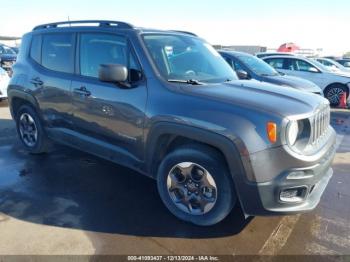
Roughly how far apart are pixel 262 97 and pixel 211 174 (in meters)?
0.86

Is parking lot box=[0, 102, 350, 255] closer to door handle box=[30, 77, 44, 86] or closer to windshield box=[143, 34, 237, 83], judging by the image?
door handle box=[30, 77, 44, 86]

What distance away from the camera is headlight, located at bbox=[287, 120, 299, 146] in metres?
2.63

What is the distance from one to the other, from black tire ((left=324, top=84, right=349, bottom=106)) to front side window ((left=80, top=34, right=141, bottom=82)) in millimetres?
10068

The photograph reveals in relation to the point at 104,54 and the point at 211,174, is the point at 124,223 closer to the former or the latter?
the point at 211,174

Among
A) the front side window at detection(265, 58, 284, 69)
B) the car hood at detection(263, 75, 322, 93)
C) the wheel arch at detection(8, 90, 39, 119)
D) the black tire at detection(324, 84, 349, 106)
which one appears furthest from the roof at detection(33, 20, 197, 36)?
the black tire at detection(324, 84, 349, 106)

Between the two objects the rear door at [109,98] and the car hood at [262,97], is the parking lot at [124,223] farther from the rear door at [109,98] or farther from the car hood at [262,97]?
A: the car hood at [262,97]

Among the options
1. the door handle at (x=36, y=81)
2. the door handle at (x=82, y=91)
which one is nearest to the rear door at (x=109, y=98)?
the door handle at (x=82, y=91)

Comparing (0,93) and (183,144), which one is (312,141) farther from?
(0,93)

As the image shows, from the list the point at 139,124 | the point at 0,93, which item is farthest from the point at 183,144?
the point at 0,93

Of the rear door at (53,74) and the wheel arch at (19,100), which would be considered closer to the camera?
the rear door at (53,74)

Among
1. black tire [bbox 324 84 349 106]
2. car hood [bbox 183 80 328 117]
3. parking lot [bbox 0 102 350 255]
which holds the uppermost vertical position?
car hood [bbox 183 80 328 117]

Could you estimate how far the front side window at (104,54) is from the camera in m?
3.46

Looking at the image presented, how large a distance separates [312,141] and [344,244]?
1.01 meters

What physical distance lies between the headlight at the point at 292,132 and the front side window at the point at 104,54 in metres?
1.62
